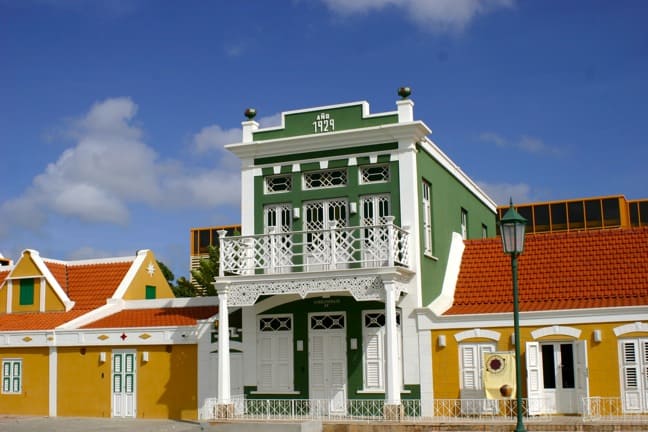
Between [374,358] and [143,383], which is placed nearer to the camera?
[374,358]

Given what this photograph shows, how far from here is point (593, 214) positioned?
190 ft

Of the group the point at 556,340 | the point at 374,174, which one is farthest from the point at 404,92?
the point at 556,340

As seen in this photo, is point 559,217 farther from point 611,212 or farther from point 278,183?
point 278,183

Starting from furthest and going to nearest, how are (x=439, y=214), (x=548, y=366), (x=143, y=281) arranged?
1. (x=143, y=281)
2. (x=439, y=214)
3. (x=548, y=366)

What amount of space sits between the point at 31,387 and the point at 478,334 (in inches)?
517

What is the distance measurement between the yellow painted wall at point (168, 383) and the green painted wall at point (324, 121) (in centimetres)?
623

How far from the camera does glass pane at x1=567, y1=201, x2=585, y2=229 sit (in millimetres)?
58312

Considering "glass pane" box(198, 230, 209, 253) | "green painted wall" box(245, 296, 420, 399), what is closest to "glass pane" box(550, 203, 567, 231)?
"glass pane" box(198, 230, 209, 253)

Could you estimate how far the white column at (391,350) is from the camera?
65.6ft

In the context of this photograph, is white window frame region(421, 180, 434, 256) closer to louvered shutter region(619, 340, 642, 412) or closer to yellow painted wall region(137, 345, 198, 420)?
louvered shutter region(619, 340, 642, 412)

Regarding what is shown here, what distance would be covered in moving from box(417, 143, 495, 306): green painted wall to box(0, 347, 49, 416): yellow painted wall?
1124 cm

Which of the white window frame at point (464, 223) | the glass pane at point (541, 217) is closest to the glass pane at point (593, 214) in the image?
the glass pane at point (541, 217)

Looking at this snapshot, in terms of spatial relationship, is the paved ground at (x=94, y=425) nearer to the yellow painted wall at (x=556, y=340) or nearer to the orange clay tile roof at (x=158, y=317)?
the orange clay tile roof at (x=158, y=317)

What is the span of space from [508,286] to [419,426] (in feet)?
17.1
